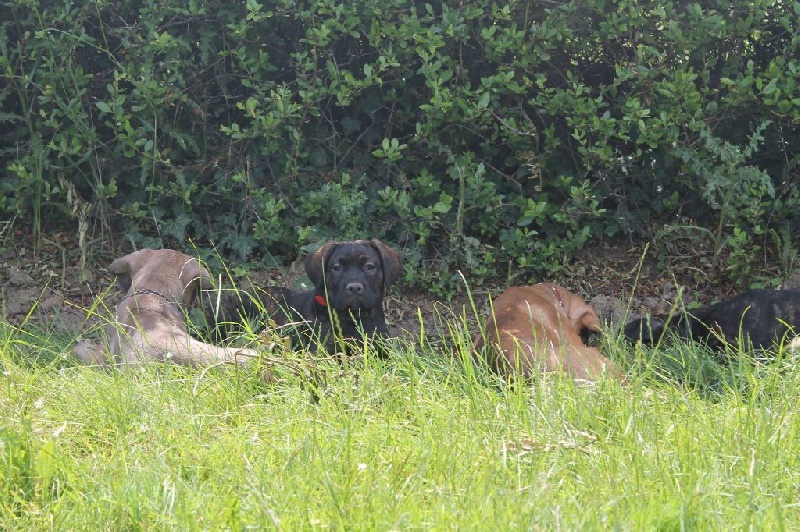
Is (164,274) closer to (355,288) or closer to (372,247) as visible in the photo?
(355,288)

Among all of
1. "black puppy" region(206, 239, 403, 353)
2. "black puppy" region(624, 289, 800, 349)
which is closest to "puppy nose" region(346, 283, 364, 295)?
"black puppy" region(206, 239, 403, 353)

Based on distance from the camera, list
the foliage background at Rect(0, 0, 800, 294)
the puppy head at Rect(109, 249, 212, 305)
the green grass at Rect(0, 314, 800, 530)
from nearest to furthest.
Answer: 1. the green grass at Rect(0, 314, 800, 530)
2. the puppy head at Rect(109, 249, 212, 305)
3. the foliage background at Rect(0, 0, 800, 294)

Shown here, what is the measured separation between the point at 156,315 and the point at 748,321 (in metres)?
3.65

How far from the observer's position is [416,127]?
7.45 m

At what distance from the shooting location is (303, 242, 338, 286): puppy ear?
671 cm

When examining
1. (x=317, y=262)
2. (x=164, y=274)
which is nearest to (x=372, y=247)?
(x=317, y=262)

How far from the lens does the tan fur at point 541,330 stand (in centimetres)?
512

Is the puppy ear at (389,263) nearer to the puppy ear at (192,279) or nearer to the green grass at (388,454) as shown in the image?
the puppy ear at (192,279)

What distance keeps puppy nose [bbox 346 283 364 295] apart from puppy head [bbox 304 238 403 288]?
0.28 m

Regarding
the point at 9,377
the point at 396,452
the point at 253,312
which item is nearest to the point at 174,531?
the point at 396,452

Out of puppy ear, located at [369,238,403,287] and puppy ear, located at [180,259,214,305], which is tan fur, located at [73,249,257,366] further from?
puppy ear, located at [369,238,403,287]

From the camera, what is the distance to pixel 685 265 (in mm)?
7664

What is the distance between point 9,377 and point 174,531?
1.89m

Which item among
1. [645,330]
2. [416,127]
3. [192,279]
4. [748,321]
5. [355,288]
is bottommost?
[645,330]
